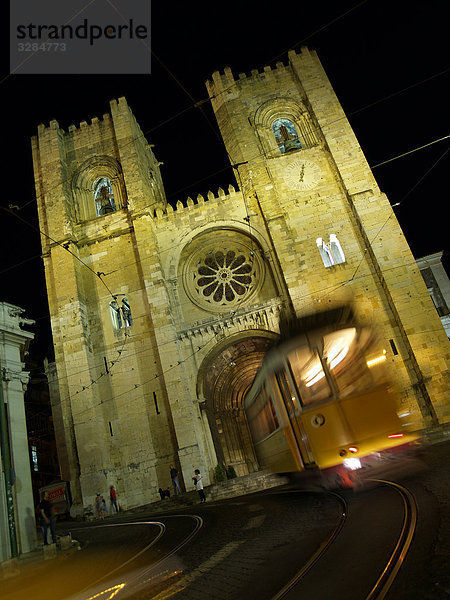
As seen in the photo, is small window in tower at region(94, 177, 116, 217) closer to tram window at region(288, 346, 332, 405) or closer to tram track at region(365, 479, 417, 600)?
tram window at region(288, 346, 332, 405)

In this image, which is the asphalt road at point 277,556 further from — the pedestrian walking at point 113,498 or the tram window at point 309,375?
the pedestrian walking at point 113,498

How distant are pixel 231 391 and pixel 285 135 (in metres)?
11.9

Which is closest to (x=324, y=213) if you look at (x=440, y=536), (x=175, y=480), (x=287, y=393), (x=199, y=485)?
(x=287, y=393)

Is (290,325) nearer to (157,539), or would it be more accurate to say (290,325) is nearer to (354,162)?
(157,539)

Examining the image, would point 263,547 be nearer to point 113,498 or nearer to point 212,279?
point 113,498

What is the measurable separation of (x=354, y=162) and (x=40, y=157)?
591 inches

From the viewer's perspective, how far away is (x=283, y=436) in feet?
22.3

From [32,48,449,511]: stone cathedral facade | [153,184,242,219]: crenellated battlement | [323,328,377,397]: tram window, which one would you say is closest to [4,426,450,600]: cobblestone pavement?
[323,328,377,397]: tram window

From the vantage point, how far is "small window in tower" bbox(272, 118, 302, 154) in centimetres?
1694

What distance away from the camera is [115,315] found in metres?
16.7

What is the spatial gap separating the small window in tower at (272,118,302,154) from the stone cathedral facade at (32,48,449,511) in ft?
0.22

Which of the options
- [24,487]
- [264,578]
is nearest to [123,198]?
[24,487]

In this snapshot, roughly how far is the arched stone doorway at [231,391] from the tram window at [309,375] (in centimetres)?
829

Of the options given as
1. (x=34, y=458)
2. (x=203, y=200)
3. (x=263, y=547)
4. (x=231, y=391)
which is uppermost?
(x=203, y=200)
